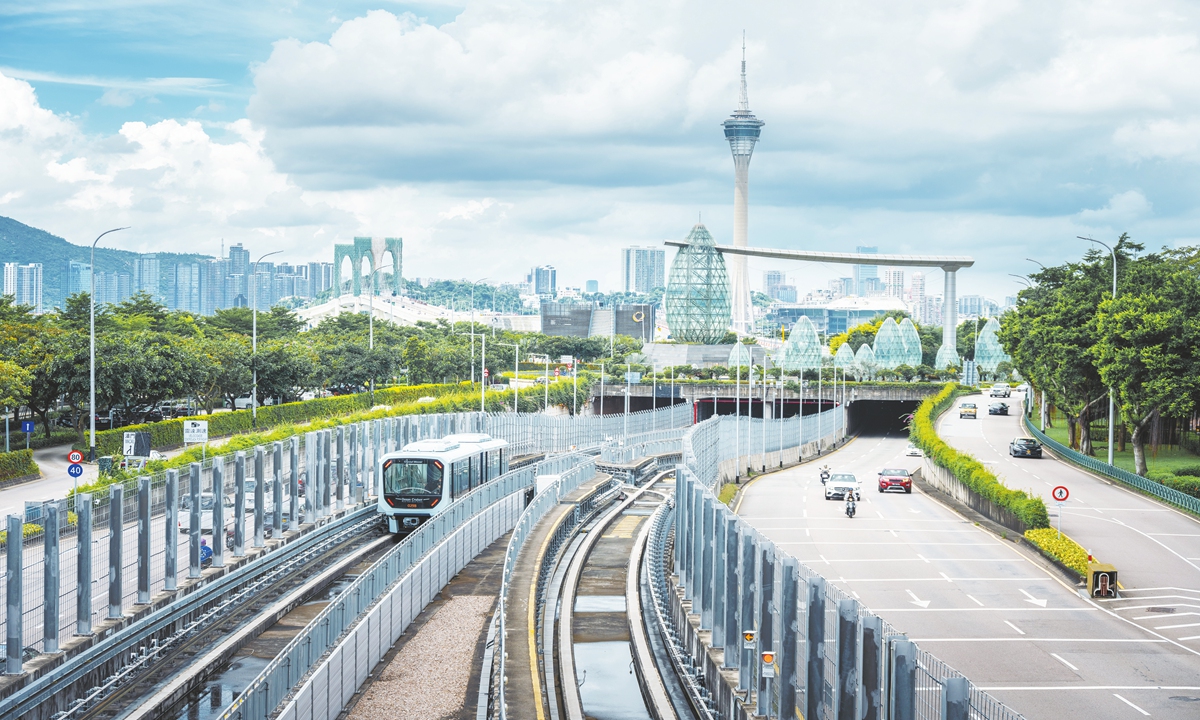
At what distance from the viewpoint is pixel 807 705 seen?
1458cm

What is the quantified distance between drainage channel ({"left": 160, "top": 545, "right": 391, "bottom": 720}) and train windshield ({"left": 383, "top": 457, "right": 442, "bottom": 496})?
7490 millimetres

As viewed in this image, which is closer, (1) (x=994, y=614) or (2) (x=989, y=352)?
(1) (x=994, y=614)

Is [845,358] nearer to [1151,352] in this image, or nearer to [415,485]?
[1151,352]

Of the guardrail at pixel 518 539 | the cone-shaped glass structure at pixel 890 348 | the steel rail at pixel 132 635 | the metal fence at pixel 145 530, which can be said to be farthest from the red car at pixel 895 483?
the cone-shaped glass structure at pixel 890 348

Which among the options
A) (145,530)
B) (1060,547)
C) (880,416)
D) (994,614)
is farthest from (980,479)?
(880,416)

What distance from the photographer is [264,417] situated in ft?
195

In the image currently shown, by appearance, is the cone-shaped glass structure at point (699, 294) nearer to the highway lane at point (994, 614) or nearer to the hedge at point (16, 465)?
the highway lane at point (994, 614)

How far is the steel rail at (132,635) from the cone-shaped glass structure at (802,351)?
117390mm

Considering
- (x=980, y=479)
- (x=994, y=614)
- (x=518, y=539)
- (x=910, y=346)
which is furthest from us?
(x=910, y=346)

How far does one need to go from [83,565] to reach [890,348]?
144 metres

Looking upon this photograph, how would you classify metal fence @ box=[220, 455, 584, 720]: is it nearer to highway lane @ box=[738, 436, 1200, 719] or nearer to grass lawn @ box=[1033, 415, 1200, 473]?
highway lane @ box=[738, 436, 1200, 719]

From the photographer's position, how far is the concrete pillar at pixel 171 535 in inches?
915

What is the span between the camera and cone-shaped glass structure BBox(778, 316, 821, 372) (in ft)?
470

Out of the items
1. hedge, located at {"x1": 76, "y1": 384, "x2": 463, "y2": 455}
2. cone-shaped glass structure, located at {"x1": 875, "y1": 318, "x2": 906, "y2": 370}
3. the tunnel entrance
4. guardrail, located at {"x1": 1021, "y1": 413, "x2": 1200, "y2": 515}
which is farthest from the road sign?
cone-shaped glass structure, located at {"x1": 875, "y1": 318, "x2": 906, "y2": 370}
